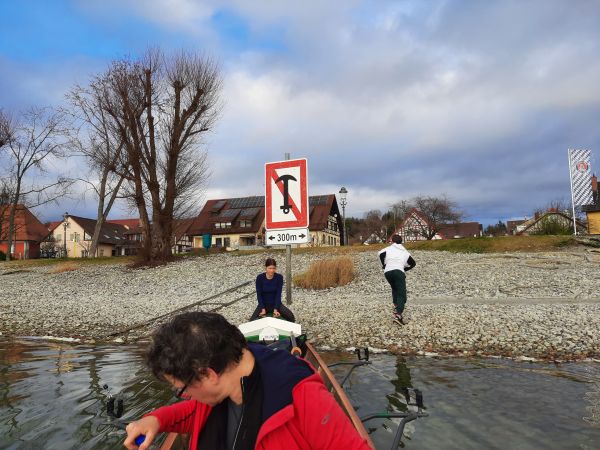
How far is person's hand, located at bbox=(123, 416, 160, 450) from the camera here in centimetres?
211

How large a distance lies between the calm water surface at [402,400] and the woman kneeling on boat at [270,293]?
4.21ft

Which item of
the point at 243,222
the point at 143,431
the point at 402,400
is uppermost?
the point at 243,222

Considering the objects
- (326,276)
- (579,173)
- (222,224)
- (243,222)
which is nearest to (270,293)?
(326,276)

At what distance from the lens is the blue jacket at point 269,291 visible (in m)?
8.45

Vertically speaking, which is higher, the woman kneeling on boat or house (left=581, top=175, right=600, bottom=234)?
house (left=581, top=175, right=600, bottom=234)

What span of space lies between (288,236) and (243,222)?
54805mm

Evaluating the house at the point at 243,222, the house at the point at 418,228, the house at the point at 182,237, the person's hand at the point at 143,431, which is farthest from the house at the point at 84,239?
the person's hand at the point at 143,431

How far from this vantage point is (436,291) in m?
14.2

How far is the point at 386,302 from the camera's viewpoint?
12.2 metres

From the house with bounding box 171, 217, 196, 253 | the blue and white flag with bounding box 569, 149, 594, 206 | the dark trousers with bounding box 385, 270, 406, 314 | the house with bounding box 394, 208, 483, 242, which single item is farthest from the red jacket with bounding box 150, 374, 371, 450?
the house with bounding box 394, 208, 483, 242

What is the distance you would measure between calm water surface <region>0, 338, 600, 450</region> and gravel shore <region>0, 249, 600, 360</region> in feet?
3.80

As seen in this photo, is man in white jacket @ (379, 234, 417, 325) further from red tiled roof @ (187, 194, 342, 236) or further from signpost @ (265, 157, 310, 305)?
red tiled roof @ (187, 194, 342, 236)

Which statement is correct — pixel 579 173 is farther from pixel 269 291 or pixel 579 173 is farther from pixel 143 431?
pixel 143 431

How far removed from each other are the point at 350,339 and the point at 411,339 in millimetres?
1137
